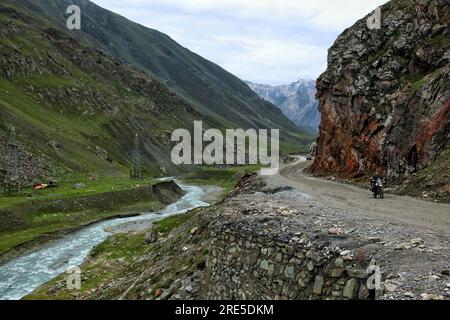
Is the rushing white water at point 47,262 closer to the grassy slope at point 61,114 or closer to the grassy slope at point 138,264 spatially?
the grassy slope at point 138,264

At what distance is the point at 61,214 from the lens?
7500cm

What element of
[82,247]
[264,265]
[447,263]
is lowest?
[82,247]

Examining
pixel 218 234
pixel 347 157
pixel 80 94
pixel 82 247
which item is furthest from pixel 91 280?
pixel 80 94

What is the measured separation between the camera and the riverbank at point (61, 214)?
196 ft

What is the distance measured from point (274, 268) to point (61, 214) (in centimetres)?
6566

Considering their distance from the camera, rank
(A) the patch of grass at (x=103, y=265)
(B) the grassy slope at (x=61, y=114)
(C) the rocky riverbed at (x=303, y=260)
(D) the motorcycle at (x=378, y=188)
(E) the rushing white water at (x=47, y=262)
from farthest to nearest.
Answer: (B) the grassy slope at (x=61, y=114), (E) the rushing white water at (x=47, y=262), (A) the patch of grass at (x=103, y=265), (D) the motorcycle at (x=378, y=188), (C) the rocky riverbed at (x=303, y=260)

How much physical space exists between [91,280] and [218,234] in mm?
25484

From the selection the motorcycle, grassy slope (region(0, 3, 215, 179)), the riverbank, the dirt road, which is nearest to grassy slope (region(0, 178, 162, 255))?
the riverbank

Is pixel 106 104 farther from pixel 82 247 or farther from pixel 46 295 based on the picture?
pixel 46 295

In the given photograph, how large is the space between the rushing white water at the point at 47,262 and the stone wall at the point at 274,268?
27273 mm

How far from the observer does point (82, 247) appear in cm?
5931

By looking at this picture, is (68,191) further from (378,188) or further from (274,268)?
(274,268)

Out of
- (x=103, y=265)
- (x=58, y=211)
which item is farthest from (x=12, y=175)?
(x=103, y=265)

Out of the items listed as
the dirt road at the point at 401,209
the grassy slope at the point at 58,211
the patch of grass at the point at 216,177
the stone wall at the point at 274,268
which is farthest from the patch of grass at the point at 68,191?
the stone wall at the point at 274,268
